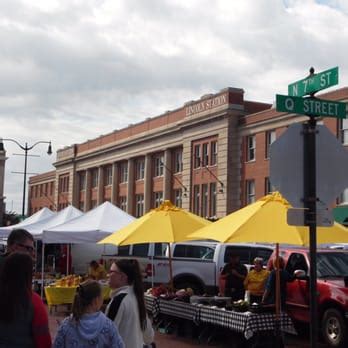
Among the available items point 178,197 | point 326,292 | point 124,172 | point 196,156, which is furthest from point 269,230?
point 124,172

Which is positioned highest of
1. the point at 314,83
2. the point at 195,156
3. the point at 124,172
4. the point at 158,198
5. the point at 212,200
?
the point at 124,172

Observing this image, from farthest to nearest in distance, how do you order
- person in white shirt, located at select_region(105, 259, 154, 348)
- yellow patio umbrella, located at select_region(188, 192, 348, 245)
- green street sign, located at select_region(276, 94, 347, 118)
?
yellow patio umbrella, located at select_region(188, 192, 348, 245)
green street sign, located at select_region(276, 94, 347, 118)
person in white shirt, located at select_region(105, 259, 154, 348)

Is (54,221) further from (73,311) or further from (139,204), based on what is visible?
(139,204)

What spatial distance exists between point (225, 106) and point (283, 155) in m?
39.0

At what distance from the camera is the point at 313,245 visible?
5918 millimetres

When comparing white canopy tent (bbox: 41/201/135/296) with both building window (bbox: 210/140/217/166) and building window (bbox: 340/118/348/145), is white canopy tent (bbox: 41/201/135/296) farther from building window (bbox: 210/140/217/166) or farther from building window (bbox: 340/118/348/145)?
building window (bbox: 210/140/217/166)

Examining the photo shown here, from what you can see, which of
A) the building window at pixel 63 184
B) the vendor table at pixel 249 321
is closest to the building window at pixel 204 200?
the building window at pixel 63 184

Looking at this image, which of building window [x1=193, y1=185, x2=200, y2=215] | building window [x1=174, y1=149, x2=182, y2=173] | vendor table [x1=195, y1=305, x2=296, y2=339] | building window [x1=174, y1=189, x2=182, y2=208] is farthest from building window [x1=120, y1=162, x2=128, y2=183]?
vendor table [x1=195, y1=305, x2=296, y2=339]

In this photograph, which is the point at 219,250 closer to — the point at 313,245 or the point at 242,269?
the point at 242,269

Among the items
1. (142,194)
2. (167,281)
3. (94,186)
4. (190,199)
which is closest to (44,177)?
(94,186)

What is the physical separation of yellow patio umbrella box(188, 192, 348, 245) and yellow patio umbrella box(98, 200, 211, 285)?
99.7 inches

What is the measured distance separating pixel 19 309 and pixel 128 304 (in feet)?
4.49

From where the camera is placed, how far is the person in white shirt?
5414 millimetres

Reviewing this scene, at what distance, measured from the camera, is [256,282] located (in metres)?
13.1
